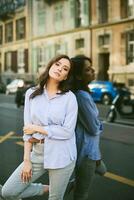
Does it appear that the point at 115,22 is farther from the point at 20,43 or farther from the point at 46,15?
the point at 20,43

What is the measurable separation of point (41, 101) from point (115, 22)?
32.4 metres

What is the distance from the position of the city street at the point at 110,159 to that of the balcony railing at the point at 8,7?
123ft

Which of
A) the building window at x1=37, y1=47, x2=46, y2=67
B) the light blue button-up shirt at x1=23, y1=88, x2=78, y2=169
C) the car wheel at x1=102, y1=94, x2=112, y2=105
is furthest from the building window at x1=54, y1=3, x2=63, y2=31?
the light blue button-up shirt at x1=23, y1=88, x2=78, y2=169

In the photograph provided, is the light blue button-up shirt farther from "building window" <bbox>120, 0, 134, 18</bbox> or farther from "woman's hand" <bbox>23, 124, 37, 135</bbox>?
"building window" <bbox>120, 0, 134, 18</bbox>

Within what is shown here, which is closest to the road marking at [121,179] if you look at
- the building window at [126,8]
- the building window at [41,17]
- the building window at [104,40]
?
the building window at [126,8]

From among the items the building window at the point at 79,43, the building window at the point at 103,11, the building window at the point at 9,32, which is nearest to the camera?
the building window at the point at 103,11

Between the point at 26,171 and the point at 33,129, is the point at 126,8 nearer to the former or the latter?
the point at 33,129

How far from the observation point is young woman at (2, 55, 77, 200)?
3826 mm

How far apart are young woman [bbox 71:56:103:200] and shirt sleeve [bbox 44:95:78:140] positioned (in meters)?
0.40

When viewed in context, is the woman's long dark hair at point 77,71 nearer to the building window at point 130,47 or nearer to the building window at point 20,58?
the building window at point 130,47

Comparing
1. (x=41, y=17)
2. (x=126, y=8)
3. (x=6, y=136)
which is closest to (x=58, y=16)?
(x=41, y=17)

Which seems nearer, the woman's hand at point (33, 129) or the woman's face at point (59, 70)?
the woman's hand at point (33, 129)

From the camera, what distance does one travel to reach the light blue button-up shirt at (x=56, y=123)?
3.82 metres

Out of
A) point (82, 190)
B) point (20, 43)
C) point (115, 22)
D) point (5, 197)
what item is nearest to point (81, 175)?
point (82, 190)
